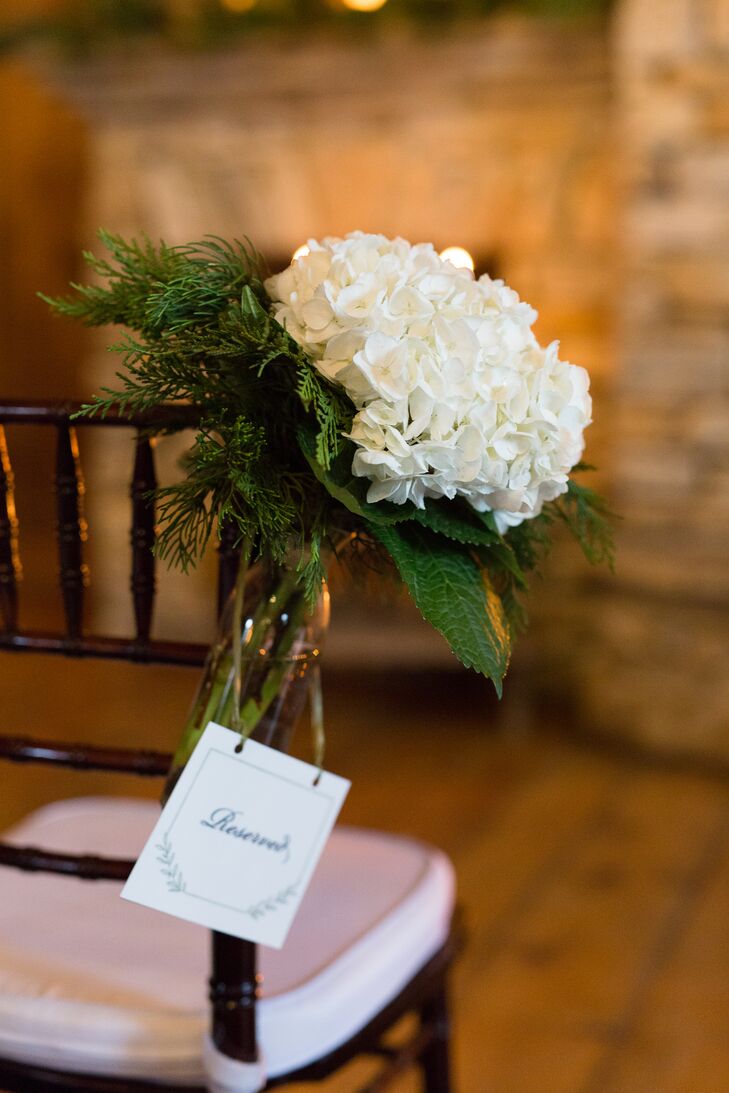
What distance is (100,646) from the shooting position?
0.82 meters

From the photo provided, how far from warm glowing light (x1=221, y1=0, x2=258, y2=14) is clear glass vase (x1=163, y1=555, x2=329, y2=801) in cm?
254

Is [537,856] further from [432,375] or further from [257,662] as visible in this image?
[432,375]

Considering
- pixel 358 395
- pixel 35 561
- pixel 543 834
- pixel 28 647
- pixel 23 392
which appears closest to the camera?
pixel 358 395

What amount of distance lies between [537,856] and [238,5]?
2220 millimetres

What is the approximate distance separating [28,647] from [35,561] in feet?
11.6

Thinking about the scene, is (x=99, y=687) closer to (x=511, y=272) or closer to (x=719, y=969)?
(x=511, y=272)

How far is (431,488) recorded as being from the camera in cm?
67

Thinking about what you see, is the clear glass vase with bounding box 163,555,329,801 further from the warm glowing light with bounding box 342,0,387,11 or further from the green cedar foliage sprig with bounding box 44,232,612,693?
the warm glowing light with bounding box 342,0,387,11

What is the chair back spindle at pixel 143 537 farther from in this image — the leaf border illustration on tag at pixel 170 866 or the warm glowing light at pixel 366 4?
the warm glowing light at pixel 366 4

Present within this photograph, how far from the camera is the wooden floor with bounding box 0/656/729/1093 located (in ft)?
5.22

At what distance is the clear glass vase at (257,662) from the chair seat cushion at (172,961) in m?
0.21

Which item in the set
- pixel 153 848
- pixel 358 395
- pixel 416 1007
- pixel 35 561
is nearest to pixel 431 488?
pixel 358 395

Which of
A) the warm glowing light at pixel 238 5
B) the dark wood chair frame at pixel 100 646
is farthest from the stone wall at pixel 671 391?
the dark wood chair frame at pixel 100 646

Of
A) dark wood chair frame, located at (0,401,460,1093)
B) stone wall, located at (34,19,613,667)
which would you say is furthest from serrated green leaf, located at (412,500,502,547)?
stone wall, located at (34,19,613,667)
